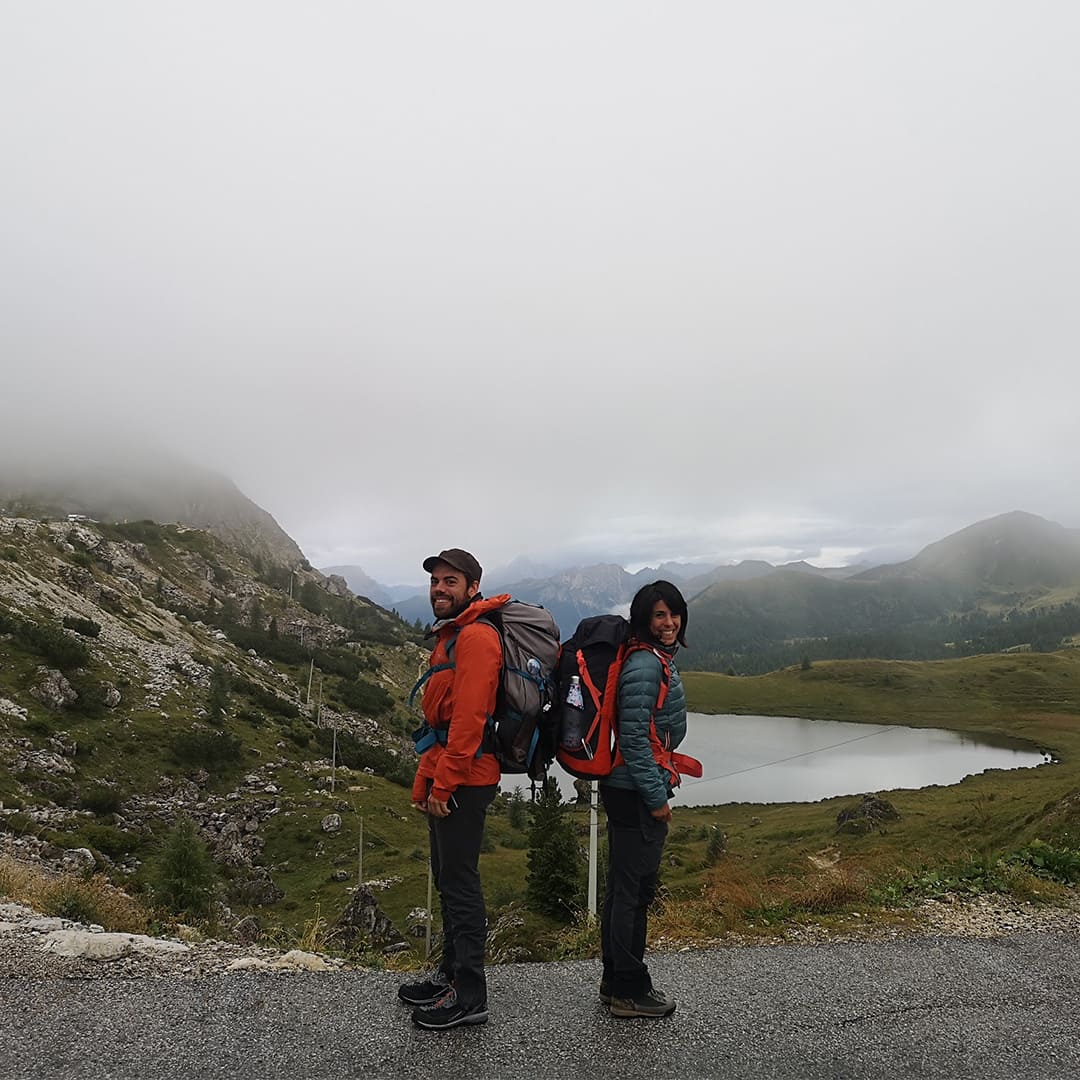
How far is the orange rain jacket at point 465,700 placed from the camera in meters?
5.19

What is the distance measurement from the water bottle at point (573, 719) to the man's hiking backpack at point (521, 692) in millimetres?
119

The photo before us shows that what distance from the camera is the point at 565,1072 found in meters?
4.71

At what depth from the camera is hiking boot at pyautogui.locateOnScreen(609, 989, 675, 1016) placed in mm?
5500

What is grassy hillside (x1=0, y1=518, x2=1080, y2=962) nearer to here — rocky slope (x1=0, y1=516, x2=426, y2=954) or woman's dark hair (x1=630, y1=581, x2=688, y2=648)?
rocky slope (x1=0, y1=516, x2=426, y2=954)

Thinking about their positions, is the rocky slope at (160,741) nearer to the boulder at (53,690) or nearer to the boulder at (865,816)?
the boulder at (53,690)

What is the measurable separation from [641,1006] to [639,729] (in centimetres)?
238

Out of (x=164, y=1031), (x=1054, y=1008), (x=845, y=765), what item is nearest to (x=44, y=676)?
(x=164, y=1031)

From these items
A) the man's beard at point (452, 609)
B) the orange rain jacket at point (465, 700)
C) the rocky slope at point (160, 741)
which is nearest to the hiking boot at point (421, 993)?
the orange rain jacket at point (465, 700)

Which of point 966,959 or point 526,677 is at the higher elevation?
point 526,677

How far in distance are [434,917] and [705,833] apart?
1769 inches

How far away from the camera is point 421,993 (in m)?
5.66

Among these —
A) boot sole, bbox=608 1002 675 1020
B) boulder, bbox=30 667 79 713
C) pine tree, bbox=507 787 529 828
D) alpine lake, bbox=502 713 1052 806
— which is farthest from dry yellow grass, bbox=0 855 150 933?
alpine lake, bbox=502 713 1052 806

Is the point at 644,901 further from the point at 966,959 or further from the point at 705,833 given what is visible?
the point at 705,833

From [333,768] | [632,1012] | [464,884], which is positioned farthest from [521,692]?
[333,768]
